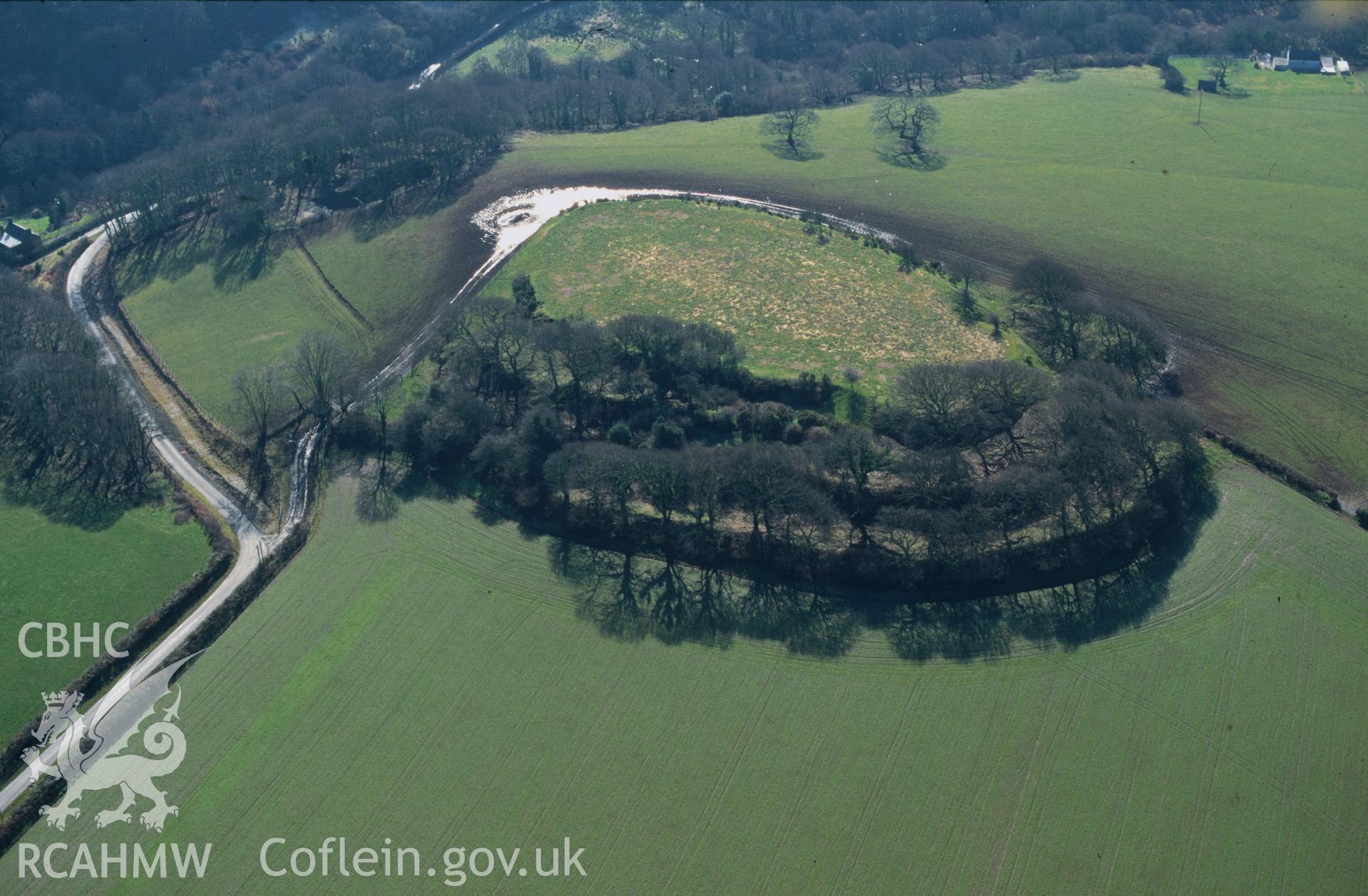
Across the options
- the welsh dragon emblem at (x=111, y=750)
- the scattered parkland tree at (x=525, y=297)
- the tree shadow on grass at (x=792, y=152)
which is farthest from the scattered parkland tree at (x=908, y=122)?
the welsh dragon emblem at (x=111, y=750)

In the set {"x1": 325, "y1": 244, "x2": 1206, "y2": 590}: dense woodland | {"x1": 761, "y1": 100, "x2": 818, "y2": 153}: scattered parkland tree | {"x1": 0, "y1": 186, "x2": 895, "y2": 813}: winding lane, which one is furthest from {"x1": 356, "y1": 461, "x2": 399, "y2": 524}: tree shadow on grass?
{"x1": 761, "y1": 100, "x2": 818, "y2": 153}: scattered parkland tree

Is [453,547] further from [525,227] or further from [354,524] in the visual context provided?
[525,227]

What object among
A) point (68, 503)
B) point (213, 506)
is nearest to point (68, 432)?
point (68, 503)

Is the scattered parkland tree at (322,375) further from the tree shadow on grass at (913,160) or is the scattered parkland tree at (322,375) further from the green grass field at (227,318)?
the tree shadow on grass at (913,160)

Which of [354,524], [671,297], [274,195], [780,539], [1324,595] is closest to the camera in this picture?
[1324,595]

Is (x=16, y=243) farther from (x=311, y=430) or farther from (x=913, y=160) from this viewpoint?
(x=913, y=160)

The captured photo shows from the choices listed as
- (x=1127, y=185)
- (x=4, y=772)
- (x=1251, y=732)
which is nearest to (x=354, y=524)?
(x=4, y=772)

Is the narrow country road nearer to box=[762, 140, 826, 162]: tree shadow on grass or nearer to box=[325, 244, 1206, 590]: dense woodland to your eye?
box=[325, 244, 1206, 590]: dense woodland
